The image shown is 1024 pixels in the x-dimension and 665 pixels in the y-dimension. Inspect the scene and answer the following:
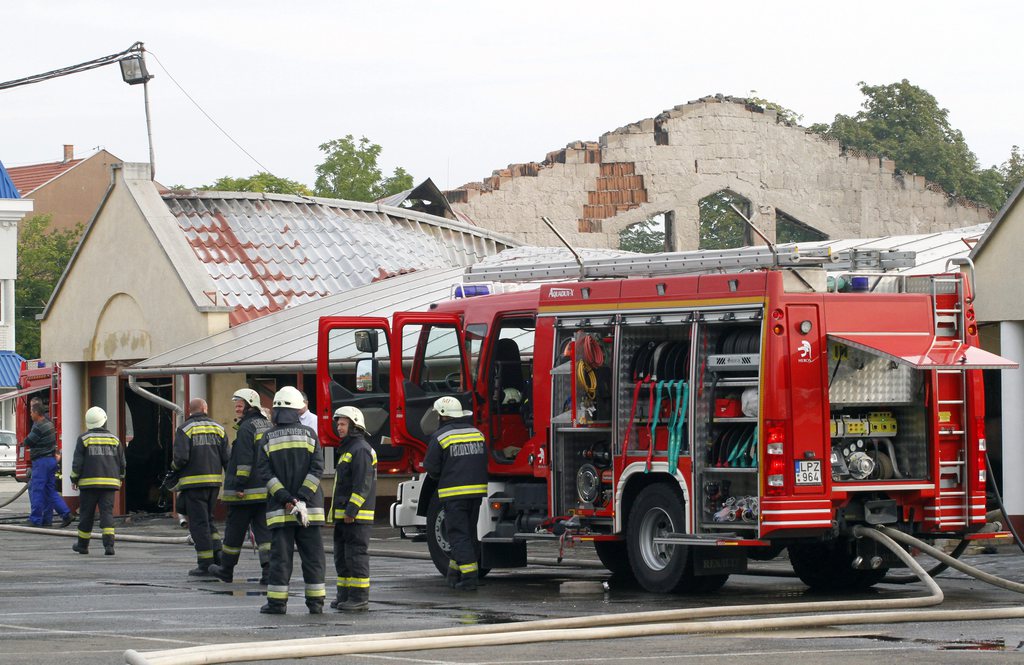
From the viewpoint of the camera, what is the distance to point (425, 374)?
56.0ft

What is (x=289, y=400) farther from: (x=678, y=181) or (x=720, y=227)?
(x=720, y=227)

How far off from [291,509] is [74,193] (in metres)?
64.9

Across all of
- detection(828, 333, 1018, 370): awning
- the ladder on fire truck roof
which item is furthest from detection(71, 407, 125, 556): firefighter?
detection(828, 333, 1018, 370): awning

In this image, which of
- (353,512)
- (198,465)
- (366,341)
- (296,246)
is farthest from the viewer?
(296,246)

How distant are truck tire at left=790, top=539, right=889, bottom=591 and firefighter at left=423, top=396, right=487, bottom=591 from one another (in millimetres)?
2755

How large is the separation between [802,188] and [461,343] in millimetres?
21171

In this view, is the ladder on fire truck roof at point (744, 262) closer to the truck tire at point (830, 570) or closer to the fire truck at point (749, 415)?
the fire truck at point (749, 415)

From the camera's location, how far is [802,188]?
36656 mm

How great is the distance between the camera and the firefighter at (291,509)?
13180 mm

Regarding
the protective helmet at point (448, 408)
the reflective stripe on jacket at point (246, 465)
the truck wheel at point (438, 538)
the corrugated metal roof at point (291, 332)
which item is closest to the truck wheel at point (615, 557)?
the truck wheel at point (438, 538)

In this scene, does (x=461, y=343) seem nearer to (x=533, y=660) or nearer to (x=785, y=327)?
(x=785, y=327)

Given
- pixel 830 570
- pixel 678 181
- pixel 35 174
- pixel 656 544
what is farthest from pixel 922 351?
pixel 35 174

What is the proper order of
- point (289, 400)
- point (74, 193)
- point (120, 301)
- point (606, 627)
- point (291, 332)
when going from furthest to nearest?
point (74, 193), point (120, 301), point (291, 332), point (289, 400), point (606, 627)

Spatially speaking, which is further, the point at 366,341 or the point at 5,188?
the point at 5,188
